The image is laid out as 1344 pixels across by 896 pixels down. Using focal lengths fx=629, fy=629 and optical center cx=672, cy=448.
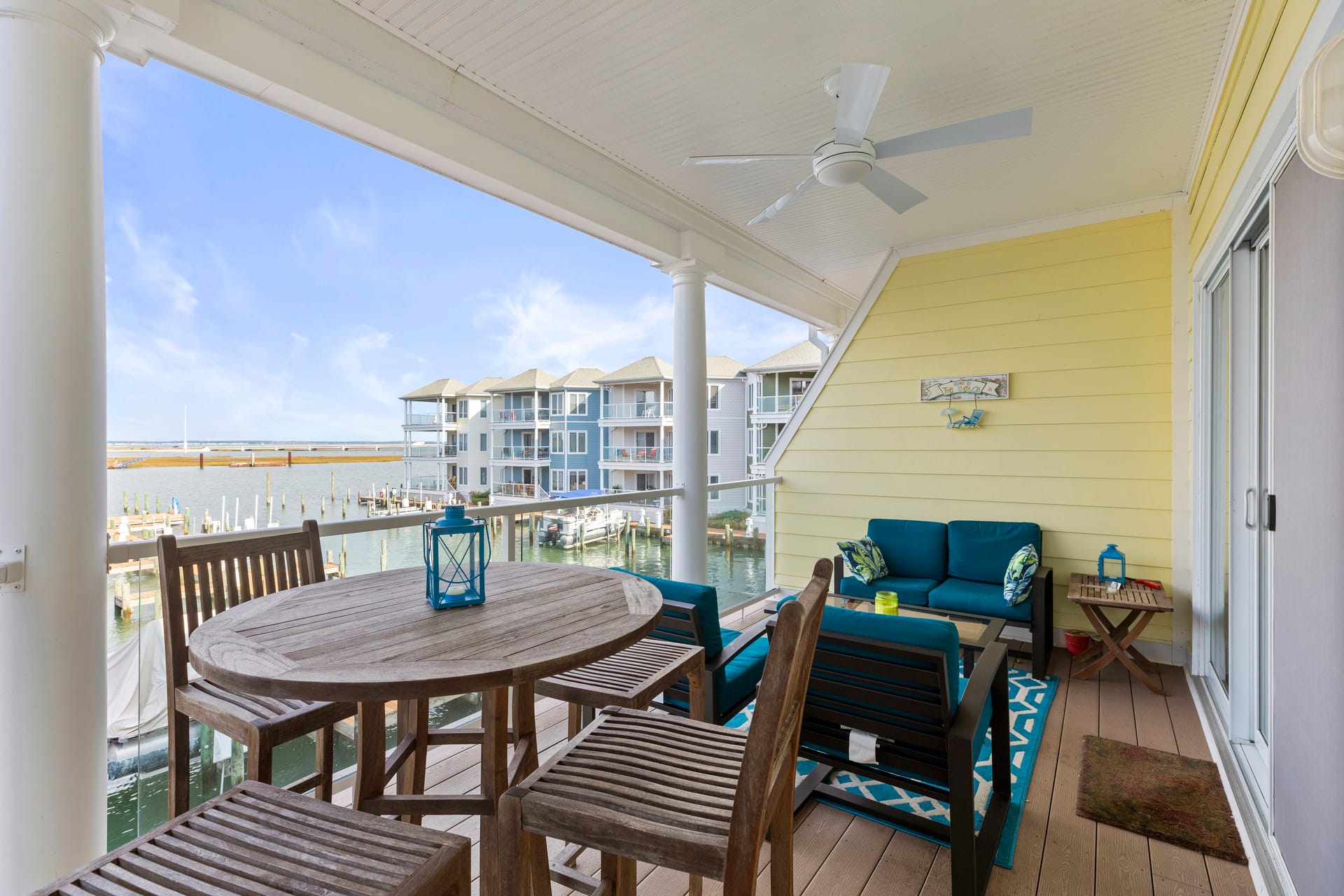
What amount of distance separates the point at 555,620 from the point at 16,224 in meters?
1.69

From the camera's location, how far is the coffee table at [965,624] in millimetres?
2785

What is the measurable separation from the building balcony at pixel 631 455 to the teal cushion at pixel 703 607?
938 cm

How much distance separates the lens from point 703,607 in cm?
216

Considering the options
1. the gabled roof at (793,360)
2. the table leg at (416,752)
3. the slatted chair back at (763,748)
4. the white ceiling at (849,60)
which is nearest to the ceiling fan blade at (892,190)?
the white ceiling at (849,60)

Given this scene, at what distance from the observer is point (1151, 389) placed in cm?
400

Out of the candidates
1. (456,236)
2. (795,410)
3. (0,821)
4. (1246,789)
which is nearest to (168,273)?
(456,236)

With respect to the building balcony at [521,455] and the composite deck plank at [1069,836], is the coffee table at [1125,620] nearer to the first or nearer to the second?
the composite deck plank at [1069,836]

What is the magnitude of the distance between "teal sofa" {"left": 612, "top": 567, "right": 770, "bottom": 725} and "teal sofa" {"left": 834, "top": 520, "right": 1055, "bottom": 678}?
1766 millimetres

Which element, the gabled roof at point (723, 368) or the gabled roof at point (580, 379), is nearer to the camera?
the gabled roof at point (580, 379)

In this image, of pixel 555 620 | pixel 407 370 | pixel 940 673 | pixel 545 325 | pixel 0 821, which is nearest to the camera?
pixel 555 620

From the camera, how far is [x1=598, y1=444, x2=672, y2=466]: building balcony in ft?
38.7

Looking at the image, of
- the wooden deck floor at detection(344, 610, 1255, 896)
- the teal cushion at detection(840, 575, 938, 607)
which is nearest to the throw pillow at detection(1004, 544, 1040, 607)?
the teal cushion at detection(840, 575, 938, 607)

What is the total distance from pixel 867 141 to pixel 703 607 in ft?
7.01

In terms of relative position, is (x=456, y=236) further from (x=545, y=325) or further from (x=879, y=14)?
(x=879, y=14)
